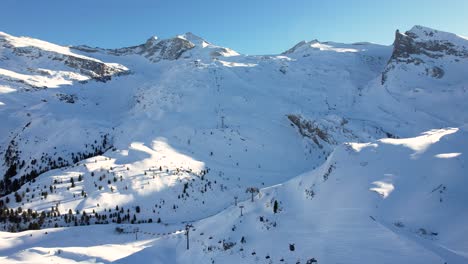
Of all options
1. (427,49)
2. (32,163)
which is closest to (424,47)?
(427,49)

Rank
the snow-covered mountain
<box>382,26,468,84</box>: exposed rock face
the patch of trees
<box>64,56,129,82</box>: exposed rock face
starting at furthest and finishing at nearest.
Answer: <box>64,56,129,82</box>: exposed rock face
<box>382,26,468,84</box>: exposed rock face
the patch of trees
the snow-covered mountain

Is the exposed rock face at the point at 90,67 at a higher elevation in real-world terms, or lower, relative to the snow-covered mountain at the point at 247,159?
higher

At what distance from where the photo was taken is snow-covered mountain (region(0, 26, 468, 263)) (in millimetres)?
17500

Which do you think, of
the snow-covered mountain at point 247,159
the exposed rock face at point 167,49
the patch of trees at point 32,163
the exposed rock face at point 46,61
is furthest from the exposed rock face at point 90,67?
the patch of trees at point 32,163

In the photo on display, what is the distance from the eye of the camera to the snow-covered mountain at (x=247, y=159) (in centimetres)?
1750

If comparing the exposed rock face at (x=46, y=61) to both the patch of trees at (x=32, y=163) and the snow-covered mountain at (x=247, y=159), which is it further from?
the patch of trees at (x=32, y=163)

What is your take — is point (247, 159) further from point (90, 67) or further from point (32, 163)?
point (90, 67)

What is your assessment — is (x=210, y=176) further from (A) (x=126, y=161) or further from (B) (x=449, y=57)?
(B) (x=449, y=57)

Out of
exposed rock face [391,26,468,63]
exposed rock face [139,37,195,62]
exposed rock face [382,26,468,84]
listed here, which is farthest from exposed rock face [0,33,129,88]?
exposed rock face [391,26,468,63]

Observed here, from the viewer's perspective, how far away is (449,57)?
88.9 m

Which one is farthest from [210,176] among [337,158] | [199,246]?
[337,158]

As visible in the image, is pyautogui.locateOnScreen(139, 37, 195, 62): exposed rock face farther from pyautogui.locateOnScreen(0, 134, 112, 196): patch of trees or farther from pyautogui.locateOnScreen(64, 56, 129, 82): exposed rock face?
pyautogui.locateOnScreen(0, 134, 112, 196): patch of trees

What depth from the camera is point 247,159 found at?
185ft

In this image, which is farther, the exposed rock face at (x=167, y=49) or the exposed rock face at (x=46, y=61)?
the exposed rock face at (x=167, y=49)
